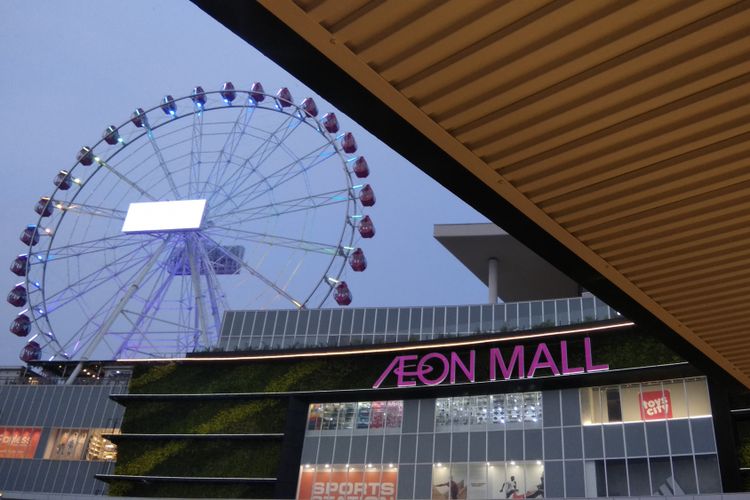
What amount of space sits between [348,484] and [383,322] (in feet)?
30.6

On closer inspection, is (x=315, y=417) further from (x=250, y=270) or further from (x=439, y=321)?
(x=250, y=270)

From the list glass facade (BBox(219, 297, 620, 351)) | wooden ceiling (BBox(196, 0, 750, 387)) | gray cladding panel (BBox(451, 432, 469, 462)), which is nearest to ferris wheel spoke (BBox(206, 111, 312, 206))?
glass facade (BBox(219, 297, 620, 351))

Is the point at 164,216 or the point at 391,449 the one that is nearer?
the point at 391,449

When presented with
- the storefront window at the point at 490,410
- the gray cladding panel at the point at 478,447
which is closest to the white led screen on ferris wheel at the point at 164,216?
the storefront window at the point at 490,410

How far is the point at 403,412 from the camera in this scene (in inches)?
1326

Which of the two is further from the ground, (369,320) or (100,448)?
(369,320)

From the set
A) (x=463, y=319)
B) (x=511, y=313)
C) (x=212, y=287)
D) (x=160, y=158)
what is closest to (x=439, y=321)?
(x=463, y=319)

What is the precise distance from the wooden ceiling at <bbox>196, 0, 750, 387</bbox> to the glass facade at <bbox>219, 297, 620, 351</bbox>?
2806 centimetres

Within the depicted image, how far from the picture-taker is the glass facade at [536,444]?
27.0 meters

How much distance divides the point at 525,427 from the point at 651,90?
27106 mm

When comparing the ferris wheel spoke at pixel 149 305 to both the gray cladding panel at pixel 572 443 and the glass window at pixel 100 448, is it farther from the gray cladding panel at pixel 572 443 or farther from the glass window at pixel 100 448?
the gray cladding panel at pixel 572 443

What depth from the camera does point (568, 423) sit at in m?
29.6

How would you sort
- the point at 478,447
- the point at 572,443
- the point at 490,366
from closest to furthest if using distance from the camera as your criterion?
1. the point at 572,443
2. the point at 478,447
3. the point at 490,366

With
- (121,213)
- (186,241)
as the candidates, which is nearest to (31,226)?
(121,213)
